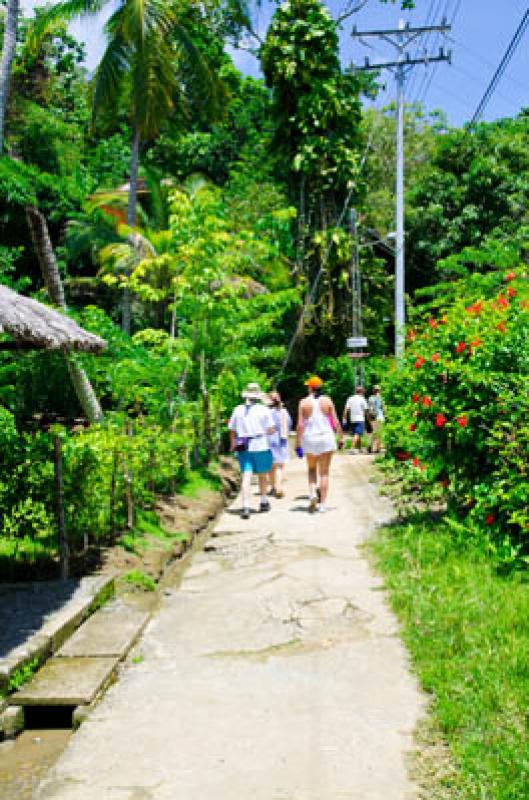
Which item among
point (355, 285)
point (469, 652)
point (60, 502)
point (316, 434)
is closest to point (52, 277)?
point (316, 434)

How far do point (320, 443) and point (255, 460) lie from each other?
97 centimetres

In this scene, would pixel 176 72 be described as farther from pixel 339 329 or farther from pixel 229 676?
pixel 229 676

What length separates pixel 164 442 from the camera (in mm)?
9977

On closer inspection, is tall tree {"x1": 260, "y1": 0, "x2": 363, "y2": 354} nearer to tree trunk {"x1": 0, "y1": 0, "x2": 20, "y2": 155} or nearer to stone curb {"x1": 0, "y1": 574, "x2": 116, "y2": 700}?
tree trunk {"x1": 0, "y1": 0, "x2": 20, "y2": 155}

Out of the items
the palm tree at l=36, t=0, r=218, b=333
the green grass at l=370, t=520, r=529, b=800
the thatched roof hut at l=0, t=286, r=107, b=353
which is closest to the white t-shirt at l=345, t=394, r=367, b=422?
the palm tree at l=36, t=0, r=218, b=333

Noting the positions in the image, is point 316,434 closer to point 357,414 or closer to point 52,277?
point 52,277

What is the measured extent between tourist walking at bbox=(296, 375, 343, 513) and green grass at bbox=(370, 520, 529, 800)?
250 centimetres

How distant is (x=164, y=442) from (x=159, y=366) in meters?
1.67

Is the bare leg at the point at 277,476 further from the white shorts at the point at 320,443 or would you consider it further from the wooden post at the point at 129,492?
the wooden post at the point at 129,492

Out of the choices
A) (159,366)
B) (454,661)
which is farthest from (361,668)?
(159,366)

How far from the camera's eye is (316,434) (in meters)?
10.2

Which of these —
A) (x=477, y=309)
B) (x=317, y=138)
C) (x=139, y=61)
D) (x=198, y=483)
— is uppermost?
(x=317, y=138)

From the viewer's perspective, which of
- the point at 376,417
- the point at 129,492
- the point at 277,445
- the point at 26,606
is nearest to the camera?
the point at 26,606

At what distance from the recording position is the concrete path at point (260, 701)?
374 cm
